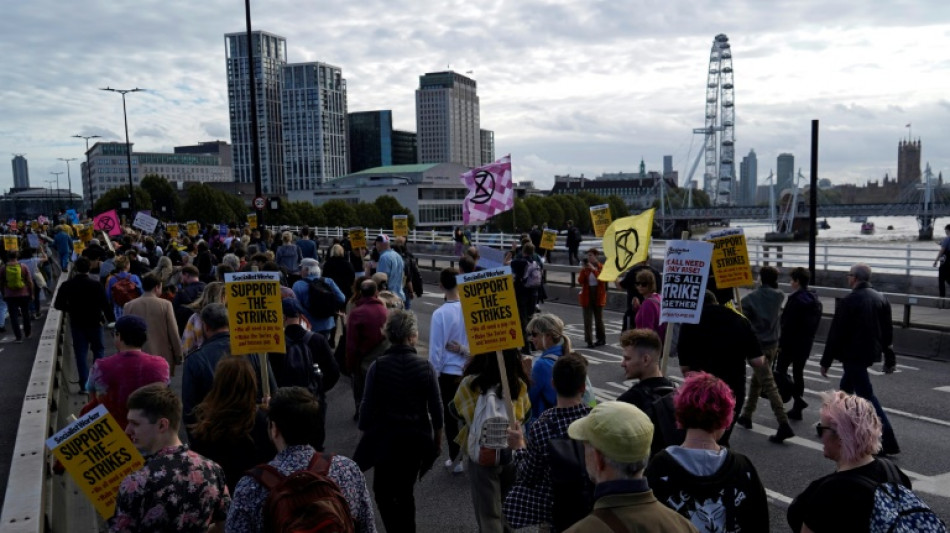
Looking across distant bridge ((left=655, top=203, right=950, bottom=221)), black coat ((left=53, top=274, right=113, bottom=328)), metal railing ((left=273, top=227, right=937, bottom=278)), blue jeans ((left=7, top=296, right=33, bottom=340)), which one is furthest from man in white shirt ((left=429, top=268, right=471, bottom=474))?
distant bridge ((left=655, top=203, right=950, bottom=221))

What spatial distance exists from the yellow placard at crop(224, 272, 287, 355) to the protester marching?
1 centimetres

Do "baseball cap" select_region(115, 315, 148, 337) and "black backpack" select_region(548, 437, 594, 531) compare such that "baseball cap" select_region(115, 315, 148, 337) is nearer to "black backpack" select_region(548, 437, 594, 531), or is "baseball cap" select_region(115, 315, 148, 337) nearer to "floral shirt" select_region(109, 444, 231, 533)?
"floral shirt" select_region(109, 444, 231, 533)

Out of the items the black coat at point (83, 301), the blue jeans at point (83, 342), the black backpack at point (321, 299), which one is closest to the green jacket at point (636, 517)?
the black backpack at point (321, 299)

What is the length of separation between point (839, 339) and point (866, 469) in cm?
495

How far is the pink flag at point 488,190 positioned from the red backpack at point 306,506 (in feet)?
36.2

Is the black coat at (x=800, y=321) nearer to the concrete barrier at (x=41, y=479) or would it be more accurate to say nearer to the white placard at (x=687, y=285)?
the white placard at (x=687, y=285)

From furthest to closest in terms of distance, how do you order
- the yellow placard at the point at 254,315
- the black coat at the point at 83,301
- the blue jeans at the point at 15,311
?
1. the blue jeans at the point at 15,311
2. the black coat at the point at 83,301
3. the yellow placard at the point at 254,315

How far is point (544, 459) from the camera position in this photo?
396 centimetres

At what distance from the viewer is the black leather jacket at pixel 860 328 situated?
7.63 metres

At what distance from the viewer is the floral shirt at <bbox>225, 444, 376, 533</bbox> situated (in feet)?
10.4

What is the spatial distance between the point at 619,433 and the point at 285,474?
4.48 feet

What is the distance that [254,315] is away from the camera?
566 cm

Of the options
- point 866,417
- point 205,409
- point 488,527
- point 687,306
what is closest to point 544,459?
point 488,527

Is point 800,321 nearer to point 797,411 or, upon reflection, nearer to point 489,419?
point 797,411
